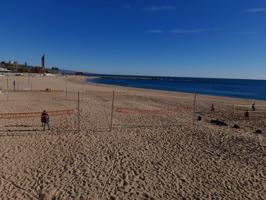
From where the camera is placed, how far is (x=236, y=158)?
9609 millimetres

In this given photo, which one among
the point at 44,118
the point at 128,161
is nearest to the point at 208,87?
the point at 44,118

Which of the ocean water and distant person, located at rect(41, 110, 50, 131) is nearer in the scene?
distant person, located at rect(41, 110, 50, 131)

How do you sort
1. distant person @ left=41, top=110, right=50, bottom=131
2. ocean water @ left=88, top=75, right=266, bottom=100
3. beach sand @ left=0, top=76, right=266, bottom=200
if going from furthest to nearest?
1. ocean water @ left=88, top=75, right=266, bottom=100
2. distant person @ left=41, top=110, right=50, bottom=131
3. beach sand @ left=0, top=76, right=266, bottom=200

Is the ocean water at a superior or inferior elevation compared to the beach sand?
superior

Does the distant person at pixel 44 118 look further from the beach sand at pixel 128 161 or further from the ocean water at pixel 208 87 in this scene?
the ocean water at pixel 208 87

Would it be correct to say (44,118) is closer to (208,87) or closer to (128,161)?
(128,161)

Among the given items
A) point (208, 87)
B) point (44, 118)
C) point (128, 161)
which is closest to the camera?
point (128, 161)

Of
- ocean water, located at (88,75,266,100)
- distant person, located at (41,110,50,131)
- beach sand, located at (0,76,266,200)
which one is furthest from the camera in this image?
ocean water, located at (88,75,266,100)

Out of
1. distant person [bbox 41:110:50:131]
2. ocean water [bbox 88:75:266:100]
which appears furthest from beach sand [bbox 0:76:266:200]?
ocean water [bbox 88:75:266:100]

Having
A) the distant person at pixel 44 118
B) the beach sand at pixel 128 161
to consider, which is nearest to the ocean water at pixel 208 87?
the beach sand at pixel 128 161

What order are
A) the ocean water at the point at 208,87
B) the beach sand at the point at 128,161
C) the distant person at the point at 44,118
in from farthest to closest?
the ocean water at the point at 208,87 < the distant person at the point at 44,118 < the beach sand at the point at 128,161

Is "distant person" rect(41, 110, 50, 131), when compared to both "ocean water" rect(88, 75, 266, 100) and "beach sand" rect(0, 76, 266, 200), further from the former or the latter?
"ocean water" rect(88, 75, 266, 100)

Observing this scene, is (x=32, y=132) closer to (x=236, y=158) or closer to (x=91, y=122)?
(x=91, y=122)

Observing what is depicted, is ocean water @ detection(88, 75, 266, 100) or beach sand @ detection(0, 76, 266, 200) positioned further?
ocean water @ detection(88, 75, 266, 100)
